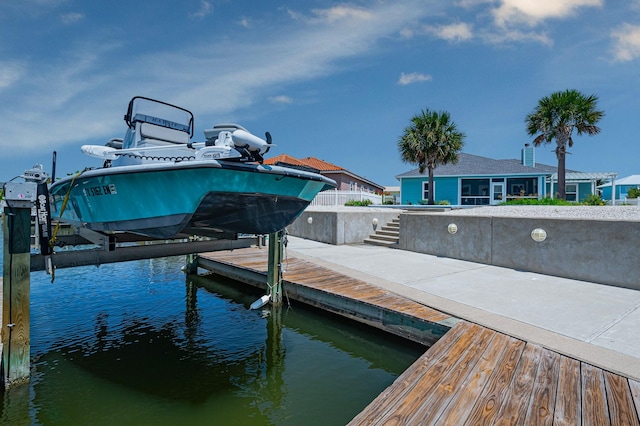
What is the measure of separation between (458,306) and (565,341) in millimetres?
1410

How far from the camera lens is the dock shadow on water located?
3.93m

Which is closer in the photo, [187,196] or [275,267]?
[187,196]

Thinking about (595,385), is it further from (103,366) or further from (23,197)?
(23,197)

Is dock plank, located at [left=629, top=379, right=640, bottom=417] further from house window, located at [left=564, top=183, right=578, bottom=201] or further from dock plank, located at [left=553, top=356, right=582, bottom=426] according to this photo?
house window, located at [left=564, top=183, right=578, bottom=201]

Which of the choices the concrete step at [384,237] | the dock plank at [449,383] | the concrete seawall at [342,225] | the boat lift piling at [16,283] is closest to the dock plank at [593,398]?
the dock plank at [449,383]

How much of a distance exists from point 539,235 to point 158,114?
721 cm

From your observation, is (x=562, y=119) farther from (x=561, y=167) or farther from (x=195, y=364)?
(x=195, y=364)

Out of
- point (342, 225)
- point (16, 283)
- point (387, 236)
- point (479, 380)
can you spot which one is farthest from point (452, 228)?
point (16, 283)

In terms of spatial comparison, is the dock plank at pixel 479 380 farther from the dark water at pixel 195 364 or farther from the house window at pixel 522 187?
the house window at pixel 522 187

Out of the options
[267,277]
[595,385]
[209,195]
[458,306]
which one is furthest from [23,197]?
[595,385]

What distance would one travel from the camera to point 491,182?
24828 mm

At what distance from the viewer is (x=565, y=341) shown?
3.99 metres

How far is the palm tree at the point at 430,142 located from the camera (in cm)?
2291

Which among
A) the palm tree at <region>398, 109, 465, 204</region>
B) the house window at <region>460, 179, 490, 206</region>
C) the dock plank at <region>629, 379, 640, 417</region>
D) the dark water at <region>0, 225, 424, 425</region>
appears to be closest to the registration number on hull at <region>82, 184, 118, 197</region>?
the dark water at <region>0, 225, 424, 425</region>
